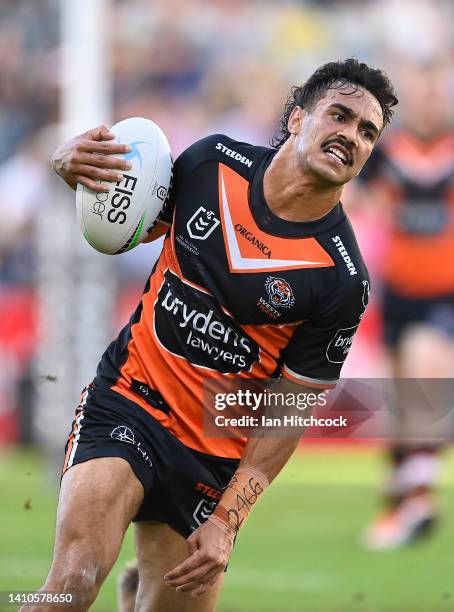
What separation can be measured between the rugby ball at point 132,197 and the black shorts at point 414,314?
5.84 m

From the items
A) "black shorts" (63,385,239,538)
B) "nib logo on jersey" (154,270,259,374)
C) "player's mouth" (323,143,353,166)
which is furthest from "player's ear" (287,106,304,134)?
"black shorts" (63,385,239,538)

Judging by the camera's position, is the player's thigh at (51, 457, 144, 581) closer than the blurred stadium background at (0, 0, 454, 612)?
Yes

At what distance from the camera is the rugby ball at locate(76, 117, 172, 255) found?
15.8ft

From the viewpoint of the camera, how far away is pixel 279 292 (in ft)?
15.3

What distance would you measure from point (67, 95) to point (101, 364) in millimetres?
8789

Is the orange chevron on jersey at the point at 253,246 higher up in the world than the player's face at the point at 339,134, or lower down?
lower down

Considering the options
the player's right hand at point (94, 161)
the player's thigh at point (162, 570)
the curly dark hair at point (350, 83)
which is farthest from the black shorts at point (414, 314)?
the player's right hand at point (94, 161)

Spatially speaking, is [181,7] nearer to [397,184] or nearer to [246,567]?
[397,184]

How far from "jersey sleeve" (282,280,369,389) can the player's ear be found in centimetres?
69

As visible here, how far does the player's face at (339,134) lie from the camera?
4.61m

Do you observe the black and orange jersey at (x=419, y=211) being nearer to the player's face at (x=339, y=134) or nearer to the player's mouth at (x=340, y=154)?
the player's face at (x=339, y=134)

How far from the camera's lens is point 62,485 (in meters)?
4.48

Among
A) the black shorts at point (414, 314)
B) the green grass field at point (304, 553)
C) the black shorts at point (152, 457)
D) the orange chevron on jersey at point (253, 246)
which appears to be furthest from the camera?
the black shorts at point (414, 314)

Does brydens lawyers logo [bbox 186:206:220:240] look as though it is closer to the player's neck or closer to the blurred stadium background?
the player's neck
